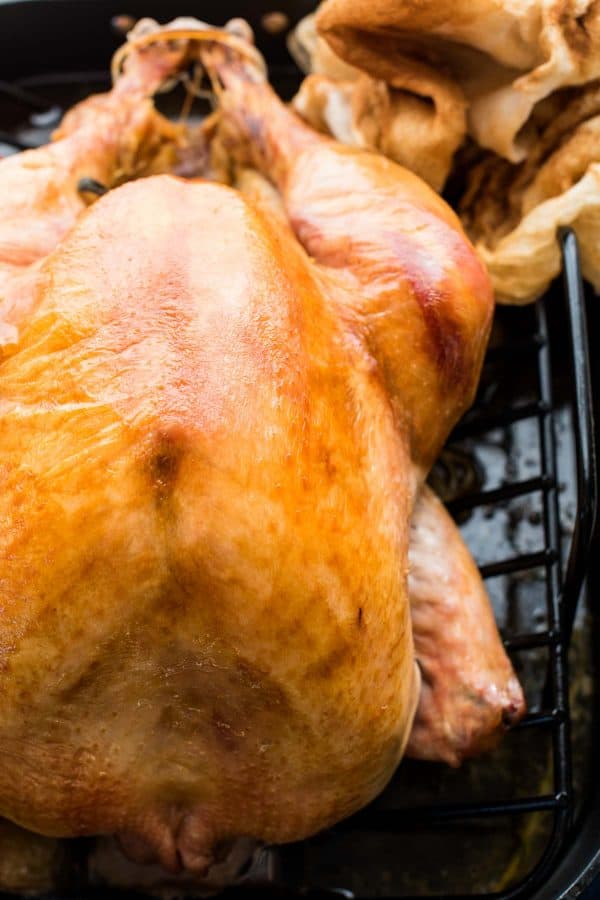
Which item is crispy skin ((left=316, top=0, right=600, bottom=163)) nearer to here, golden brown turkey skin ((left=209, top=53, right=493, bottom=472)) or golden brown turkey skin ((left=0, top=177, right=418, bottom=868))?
golden brown turkey skin ((left=209, top=53, right=493, bottom=472))

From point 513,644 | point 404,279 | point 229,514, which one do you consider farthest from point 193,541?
point 513,644

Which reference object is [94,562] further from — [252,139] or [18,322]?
[252,139]

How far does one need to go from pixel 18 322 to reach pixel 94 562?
1.00 ft

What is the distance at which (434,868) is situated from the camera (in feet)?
4.67

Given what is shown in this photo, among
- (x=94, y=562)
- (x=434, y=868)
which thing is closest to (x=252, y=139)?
(x=94, y=562)

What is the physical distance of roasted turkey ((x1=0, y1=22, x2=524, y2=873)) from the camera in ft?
3.08

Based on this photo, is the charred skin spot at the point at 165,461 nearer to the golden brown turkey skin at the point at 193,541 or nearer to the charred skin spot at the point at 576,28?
the golden brown turkey skin at the point at 193,541

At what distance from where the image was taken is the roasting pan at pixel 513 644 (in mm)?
1257

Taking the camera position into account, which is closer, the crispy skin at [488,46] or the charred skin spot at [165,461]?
the charred skin spot at [165,461]

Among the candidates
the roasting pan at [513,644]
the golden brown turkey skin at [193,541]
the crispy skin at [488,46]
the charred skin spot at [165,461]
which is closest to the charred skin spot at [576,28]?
the crispy skin at [488,46]

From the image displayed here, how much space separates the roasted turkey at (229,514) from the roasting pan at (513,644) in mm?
151

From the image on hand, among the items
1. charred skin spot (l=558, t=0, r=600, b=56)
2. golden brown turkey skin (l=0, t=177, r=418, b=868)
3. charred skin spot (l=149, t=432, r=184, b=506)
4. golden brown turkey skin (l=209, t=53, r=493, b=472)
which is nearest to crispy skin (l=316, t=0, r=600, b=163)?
charred skin spot (l=558, t=0, r=600, b=56)

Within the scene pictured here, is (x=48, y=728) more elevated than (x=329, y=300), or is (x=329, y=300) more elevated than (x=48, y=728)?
(x=329, y=300)

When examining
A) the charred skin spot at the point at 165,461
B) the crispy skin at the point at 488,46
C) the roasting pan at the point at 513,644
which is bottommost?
the roasting pan at the point at 513,644
